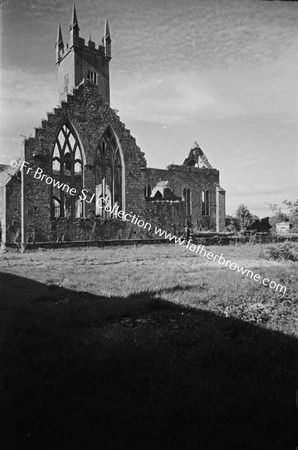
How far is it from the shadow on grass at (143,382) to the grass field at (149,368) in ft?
0.03

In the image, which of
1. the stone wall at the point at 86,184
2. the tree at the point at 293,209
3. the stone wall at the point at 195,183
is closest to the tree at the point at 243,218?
the stone wall at the point at 195,183

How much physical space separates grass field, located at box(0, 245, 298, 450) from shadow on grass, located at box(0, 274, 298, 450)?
10mm

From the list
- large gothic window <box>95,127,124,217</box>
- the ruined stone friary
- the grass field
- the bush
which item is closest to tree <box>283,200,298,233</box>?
Answer: the grass field

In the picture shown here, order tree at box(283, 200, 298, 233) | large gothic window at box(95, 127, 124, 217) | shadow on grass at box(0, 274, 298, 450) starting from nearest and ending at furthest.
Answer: shadow on grass at box(0, 274, 298, 450), tree at box(283, 200, 298, 233), large gothic window at box(95, 127, 124, 217)

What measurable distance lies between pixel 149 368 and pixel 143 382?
0.31m

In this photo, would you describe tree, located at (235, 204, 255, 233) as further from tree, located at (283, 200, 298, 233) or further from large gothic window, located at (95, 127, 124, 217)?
A: tree, located at (283, 200, 298, 233)

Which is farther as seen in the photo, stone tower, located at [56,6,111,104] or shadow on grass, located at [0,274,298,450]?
stone tower, located at [56,6,111,104]

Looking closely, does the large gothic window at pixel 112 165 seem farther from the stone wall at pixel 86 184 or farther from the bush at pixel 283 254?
the bush at pixel 283 254

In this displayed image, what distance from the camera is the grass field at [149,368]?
8.21 feet

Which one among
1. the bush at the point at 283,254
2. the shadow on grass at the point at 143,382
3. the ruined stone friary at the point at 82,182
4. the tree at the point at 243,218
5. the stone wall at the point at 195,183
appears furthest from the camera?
the stone wall at the point at 195,183

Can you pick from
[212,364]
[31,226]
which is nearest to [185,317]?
[212,364]

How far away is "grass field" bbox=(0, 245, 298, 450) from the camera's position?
2502 millimetres

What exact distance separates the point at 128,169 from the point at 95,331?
19033mm

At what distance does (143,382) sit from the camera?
325cm
